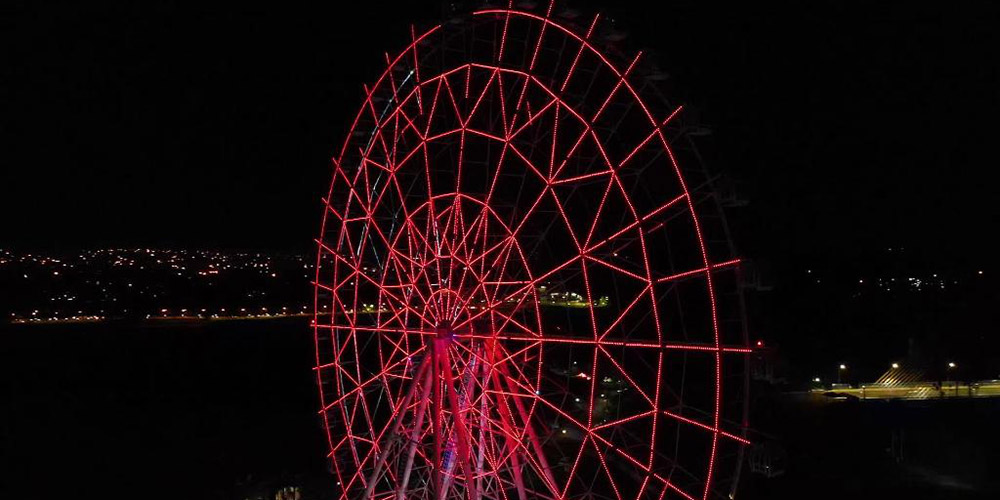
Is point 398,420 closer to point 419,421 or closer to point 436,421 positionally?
point 419,421

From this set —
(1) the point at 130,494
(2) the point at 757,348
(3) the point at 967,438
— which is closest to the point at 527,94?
(2) the point at 757,348

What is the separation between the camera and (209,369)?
5866 cm

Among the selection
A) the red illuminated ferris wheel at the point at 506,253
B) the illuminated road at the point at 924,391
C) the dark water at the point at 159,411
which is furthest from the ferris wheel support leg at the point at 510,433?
the illuminated road at the point at 924,391

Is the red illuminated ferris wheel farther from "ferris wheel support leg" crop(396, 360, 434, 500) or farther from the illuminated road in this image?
the illuminated road

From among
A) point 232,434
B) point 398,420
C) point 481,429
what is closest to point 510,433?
point 481,429

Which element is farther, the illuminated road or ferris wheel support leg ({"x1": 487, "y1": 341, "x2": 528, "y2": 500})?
the illuminated road

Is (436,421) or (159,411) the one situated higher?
(436,421)

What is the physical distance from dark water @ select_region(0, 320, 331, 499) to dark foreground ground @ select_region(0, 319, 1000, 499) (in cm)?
10

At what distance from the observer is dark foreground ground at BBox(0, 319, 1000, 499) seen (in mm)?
24641

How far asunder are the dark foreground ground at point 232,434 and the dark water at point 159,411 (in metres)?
0.10

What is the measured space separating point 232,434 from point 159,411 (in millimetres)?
9301

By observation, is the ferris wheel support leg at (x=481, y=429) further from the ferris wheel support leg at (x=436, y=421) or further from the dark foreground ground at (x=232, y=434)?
the dark foreground ground at (x=232, y=434)

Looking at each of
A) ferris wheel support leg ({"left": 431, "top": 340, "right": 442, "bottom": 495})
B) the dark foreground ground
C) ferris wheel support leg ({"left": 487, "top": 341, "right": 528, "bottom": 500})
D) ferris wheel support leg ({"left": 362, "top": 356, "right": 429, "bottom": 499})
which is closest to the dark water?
Answer: the dark foreground ground

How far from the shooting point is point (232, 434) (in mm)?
38562
